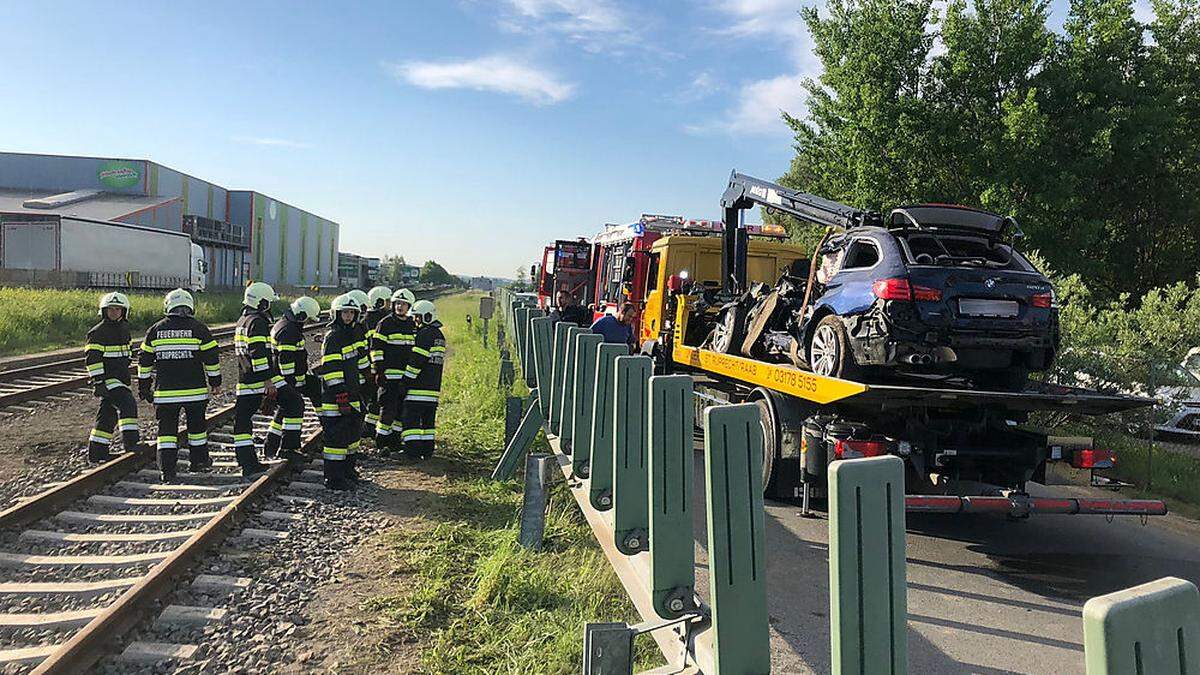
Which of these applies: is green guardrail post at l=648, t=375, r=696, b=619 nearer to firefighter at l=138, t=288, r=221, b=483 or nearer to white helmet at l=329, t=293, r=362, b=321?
white helmet at l=329, t=293, r=362, b=321

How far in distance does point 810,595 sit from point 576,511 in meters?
2.13

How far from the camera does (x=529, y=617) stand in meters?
4.55

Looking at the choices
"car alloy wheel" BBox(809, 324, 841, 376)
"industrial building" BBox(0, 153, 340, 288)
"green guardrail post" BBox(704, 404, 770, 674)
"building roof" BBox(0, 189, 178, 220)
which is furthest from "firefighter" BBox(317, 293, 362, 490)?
"building roof" BBox(0, 189, 178, 220)

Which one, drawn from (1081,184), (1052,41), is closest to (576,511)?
(1081,184)

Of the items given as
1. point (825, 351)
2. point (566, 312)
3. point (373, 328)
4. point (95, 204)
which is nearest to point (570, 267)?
point (566, 312)

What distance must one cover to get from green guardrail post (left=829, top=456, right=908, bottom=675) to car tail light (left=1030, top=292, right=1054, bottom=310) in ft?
15.3

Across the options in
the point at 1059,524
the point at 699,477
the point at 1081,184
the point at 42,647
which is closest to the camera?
the point at 42,647

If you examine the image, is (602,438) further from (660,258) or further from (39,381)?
(39,381)

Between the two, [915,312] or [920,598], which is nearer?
[920,598]

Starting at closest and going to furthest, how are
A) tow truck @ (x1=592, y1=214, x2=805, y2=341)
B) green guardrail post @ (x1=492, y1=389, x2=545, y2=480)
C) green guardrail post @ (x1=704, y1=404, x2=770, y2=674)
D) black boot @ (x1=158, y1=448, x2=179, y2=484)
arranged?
green guardrail post @ (x1=704, y1=404, x2=770, y2=674), green guardrail post @ (x1=492, y1=389, x2=545, y2=480), black boot @ (x1=158, y1=448, x2=179, y2=484), tow truck @ (x1=592, y1=214, x2=805, y2=341)

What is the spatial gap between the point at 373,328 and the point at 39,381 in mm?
6858

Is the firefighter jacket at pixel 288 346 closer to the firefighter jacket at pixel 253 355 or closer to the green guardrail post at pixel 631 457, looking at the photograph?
the firefighter jacket at pixel 253 355

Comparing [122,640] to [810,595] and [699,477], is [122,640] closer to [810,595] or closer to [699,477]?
[810,595]

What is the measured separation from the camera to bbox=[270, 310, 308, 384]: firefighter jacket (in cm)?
811
